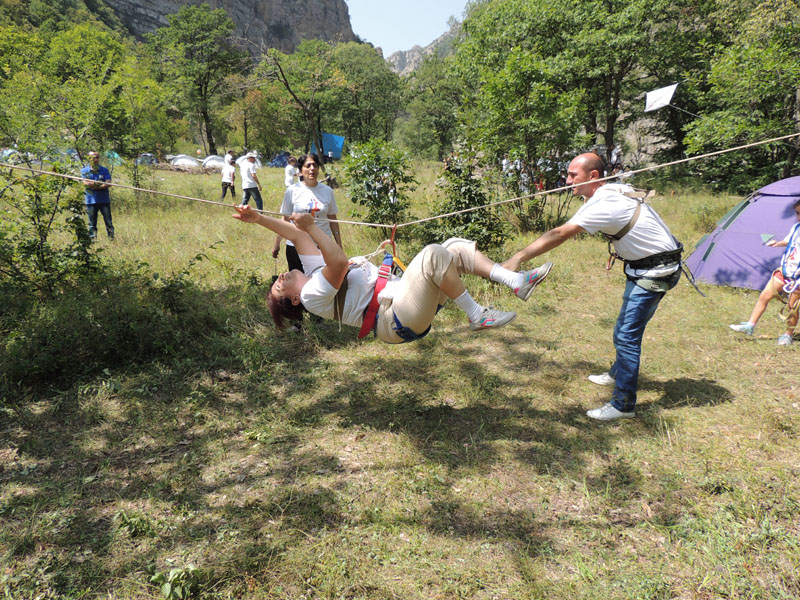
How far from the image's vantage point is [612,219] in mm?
3436

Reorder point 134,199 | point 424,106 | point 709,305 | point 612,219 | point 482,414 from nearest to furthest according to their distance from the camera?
point 612,219 < point 482,414 < point 709,305 < point 134,199 < point 424,106

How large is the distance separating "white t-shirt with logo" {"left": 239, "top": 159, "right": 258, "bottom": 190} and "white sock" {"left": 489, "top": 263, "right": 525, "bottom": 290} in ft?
32.0

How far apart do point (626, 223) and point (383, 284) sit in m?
2.01

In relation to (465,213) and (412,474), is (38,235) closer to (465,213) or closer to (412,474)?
(412,474)

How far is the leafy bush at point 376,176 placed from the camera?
936 cm

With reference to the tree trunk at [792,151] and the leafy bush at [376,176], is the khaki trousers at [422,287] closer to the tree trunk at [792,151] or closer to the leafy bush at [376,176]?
the leafy bush at [376,176]

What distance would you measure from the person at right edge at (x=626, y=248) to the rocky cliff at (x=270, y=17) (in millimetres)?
89691

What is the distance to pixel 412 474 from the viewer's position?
10.9 ft

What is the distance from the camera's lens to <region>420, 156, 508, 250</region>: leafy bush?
8352 millimetres

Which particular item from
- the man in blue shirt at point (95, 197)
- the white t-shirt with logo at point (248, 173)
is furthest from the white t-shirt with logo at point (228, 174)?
the man in blue shirt at point (95, 197)

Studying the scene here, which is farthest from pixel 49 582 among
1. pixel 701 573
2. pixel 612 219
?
pixel 612 219

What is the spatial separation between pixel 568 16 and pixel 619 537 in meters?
21.8

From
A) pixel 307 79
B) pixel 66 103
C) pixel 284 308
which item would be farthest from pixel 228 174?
pixel 284 308

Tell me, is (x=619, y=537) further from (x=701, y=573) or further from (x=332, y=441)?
(x=332, y=441)
